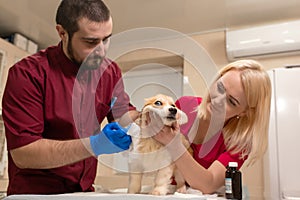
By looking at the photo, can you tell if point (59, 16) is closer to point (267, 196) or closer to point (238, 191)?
point (238, 191)

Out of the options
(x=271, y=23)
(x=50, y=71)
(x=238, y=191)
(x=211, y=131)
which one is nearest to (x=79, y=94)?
(x=50, y=71)

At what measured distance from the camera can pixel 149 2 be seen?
1965 millimetres

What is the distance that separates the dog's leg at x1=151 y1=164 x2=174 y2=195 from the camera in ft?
2.55

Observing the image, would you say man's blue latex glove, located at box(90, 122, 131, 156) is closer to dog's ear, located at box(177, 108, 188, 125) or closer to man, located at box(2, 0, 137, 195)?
man, located at box(2, 0, 137, 195)

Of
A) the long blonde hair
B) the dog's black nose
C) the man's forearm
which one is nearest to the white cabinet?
the man's forearm

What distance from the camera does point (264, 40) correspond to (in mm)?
1986

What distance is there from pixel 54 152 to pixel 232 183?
486mm

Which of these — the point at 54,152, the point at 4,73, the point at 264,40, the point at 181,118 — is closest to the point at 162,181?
the point at 181,118

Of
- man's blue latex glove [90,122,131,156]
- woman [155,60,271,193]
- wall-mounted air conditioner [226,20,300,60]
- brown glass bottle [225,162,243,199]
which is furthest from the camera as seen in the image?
wall-mounted air conditioner [226,20,300,60]

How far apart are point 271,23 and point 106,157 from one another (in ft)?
5.66

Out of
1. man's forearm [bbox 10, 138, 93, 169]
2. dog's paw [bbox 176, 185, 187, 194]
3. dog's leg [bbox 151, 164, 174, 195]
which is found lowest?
dog's paw [bbox 176, 185, 187, 194]

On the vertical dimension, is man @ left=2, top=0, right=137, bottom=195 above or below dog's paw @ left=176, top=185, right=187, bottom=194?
above

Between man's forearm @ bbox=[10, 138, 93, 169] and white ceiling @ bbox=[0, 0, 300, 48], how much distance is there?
4.53 feet

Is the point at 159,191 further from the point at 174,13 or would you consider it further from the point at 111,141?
the point at 174,13
